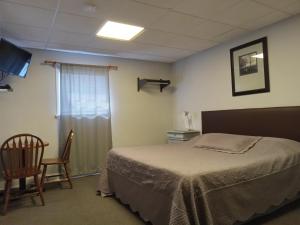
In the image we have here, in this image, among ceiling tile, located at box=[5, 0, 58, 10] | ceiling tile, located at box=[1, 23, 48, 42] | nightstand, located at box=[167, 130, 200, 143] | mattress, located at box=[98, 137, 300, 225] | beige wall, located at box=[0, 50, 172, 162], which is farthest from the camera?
nightstand, located at box=[167, 130, 200, 143]

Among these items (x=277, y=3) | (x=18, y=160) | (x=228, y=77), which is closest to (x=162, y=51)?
(x=228, y=77)

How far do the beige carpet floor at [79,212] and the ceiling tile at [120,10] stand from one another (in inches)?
88.2

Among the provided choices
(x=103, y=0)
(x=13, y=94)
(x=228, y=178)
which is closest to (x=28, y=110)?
(x=13, y=94)

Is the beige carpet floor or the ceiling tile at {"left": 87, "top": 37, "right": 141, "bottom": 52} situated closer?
the beige carpet floor

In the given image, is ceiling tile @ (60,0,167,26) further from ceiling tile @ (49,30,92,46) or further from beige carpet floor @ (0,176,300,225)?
beige carpet floor @ (0,176,300,225)

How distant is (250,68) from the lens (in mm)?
3316

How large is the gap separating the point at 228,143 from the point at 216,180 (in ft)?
3.87

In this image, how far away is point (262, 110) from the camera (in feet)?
10.1

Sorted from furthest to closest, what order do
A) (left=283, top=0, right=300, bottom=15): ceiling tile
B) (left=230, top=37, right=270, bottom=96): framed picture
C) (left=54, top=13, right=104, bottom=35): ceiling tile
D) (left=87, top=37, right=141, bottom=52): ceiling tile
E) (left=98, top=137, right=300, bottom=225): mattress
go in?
(left=87, top=37, right=141, bottom=52): ceiling tile, (left=230, top=37, right=270, bottom=96): framed picture, (left=54, top=13, right=104, bottom=35): ceiling tile, (left=283, top=0, right=300, bottom=15): ceiling tile, (left=98, top=137, right=300, bottom=225): mattress

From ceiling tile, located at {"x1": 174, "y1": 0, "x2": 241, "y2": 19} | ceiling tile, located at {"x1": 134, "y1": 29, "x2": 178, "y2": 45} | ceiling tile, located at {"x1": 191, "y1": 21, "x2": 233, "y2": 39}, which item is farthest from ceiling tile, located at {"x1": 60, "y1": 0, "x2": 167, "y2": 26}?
ceiling tile, located at {"x1": 191, "y1": 21, "x2": 233, "y2": 39}

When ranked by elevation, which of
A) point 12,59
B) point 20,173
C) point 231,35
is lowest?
point 20,173

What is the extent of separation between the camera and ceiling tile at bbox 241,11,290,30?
108 inches

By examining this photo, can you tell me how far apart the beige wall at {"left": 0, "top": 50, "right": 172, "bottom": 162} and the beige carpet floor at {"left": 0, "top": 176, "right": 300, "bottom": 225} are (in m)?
1.12

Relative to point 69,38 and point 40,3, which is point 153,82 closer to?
point 69,38
